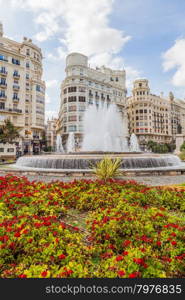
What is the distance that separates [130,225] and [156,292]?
1409 millimetres

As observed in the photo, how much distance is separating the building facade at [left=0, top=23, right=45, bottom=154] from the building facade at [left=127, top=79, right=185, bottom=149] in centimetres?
3965

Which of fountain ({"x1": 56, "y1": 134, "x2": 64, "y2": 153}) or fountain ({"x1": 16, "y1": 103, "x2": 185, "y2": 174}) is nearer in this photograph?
fountain ({"x1": 16, "y1": 103, "x2": 185, "y2": 174})

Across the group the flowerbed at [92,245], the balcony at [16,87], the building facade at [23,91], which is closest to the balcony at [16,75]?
the building facade at [23,91]

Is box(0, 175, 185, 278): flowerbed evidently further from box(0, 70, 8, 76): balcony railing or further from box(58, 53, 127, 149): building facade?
box(0, 70, 8, 76): balcony railing

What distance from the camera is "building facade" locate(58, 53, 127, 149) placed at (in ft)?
172

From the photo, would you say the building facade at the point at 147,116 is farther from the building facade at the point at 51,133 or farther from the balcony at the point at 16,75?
the balcony at the point at 16,75

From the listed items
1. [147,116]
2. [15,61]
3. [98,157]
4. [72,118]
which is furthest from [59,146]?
[98,157]

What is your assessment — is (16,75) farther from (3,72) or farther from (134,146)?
(134,146)

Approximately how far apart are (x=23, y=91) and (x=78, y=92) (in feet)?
53.9

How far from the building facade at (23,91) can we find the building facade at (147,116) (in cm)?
3965

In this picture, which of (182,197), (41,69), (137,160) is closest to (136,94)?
(41,69)

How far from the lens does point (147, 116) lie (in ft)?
237

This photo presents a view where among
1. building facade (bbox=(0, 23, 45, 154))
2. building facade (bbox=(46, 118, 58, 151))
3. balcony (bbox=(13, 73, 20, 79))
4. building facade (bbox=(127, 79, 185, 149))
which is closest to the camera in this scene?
building facade (bbox=(0, 23, 45, 154))

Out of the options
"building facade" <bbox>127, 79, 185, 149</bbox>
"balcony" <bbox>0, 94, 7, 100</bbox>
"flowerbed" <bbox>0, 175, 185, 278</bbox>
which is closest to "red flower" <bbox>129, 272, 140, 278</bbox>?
"flowerbed" <bbox>0, 175, 185, 278</bbox>
